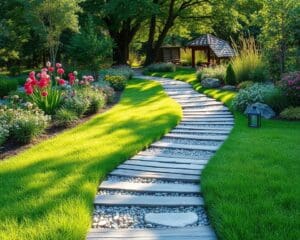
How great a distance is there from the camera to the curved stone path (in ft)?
11.8

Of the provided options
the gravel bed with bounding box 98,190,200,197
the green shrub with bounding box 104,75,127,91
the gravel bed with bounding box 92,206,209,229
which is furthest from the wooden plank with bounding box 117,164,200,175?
the green shrub with bounding box 104,75,127,91

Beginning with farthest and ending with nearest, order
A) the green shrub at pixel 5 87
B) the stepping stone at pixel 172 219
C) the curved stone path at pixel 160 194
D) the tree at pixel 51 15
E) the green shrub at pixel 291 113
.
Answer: the tree at pixel 51 15 → the green shrub at pixel 5 87 → the green shrub at pixel 291 113 → the stepping stone at pixel 172 219 → the curved stone path at pixel 160 194

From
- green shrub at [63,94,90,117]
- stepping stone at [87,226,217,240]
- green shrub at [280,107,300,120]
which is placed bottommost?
stepping stone at [87,226,217,240]

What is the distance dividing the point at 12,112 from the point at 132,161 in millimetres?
2677

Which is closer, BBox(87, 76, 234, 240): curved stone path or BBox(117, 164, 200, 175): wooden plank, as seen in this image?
BBox(87, 76, 234, 240): curved stone path

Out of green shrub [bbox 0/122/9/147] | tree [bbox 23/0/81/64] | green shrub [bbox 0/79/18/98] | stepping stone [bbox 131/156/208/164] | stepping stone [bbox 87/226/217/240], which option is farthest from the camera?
tree [bbox 23/0/81/64]

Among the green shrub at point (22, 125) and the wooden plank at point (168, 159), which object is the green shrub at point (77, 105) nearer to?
the green shrub at point (22, 125)

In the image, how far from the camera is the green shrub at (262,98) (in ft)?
30.5

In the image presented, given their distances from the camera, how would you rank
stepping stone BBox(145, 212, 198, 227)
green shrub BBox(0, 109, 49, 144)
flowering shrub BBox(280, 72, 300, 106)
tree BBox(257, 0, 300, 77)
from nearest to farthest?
stepping stone BBox(145, 212, 198, 227) → green shrub BBox(0, 109, 49, 144) → flowering shrub BBox(280, 72, 300, 106) → tree BBox(257, 0, 300, 77)

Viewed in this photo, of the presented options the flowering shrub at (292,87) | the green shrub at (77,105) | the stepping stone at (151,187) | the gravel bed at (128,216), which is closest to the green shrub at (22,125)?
the green shrub at (77,105)

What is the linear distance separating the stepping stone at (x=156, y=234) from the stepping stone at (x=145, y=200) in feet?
1.84

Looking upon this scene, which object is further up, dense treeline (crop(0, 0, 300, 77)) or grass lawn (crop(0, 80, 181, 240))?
dense treeline (crop(0, 0, 300, 77))

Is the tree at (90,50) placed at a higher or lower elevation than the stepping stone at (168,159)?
higher

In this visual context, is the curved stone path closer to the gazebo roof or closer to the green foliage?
the green foliage
